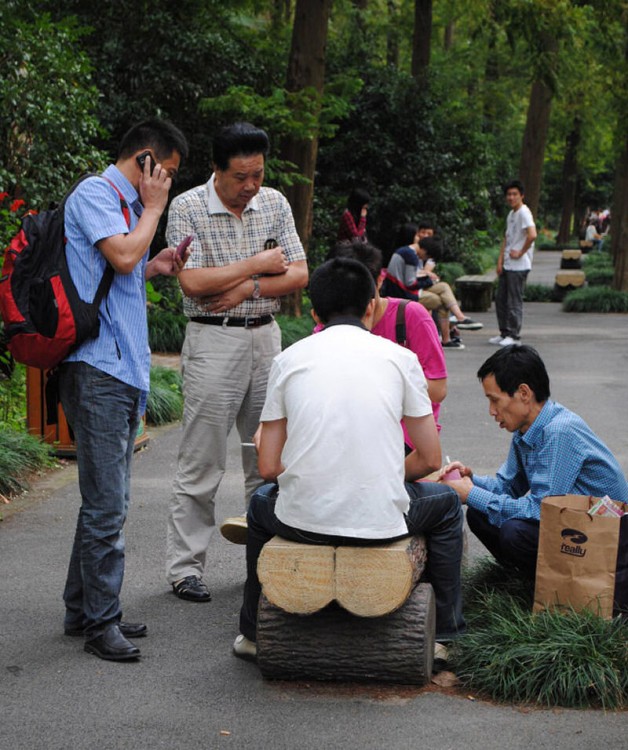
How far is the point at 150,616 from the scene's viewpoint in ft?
16.8

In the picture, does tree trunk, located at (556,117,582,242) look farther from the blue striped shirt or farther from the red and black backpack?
the red and black backpack

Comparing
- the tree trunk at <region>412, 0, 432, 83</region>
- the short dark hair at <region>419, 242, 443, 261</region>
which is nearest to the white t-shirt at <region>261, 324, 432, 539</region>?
the short dark hair at <region>419, 242, 443, 261</region>

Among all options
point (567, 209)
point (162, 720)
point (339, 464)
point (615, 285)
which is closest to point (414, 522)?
point (339, 464)

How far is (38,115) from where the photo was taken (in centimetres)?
1092

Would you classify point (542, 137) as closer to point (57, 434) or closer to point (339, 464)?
point (57, 434)

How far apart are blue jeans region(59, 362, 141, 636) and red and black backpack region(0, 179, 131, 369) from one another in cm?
16

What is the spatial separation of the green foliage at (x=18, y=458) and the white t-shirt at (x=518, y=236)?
817 centimetres

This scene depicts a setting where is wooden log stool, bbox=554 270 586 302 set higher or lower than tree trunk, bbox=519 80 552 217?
lower

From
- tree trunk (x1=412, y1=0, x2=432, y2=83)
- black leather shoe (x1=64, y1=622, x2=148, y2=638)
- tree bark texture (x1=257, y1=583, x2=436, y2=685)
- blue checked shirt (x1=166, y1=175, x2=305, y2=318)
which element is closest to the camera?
tree bark texture (x1=257, y1=583, x2=436, y2=685)

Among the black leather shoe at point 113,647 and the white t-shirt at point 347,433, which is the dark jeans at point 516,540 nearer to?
the white t-shirt at point 347,433

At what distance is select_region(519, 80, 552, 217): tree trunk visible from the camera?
22094 mm

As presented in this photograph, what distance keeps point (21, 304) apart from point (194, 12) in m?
14.2

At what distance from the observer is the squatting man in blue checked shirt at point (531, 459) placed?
15.4 ft

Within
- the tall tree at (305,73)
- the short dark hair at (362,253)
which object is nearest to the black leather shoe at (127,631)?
the short dark hair at (362,253)
